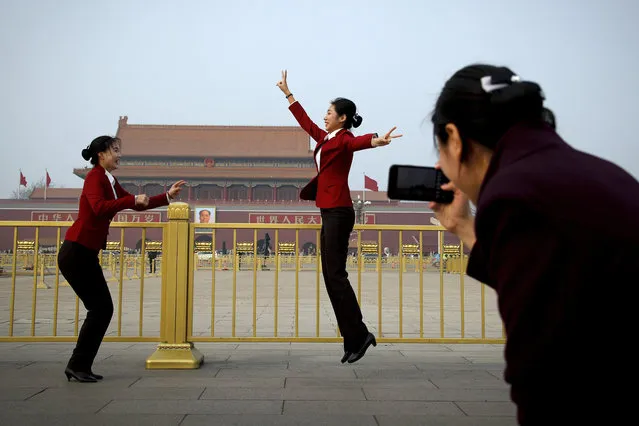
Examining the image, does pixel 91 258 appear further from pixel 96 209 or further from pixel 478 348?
pixel 478 348

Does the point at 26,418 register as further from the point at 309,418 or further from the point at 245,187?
the point at 245,187

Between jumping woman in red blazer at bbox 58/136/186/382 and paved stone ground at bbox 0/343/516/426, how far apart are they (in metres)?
0.15

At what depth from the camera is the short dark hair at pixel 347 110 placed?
304cm

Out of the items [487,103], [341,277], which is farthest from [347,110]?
[487,103]

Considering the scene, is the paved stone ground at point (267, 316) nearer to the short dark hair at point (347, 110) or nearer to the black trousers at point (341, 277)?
the black trousers at point (341, 277)

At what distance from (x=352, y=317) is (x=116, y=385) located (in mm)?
1115

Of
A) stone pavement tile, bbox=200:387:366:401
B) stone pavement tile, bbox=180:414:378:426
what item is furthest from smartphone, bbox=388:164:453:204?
stone pavement tile, bbox=200:387:366:401

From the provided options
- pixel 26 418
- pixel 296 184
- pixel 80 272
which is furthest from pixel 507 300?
pixel 296 184

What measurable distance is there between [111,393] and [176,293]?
758mm

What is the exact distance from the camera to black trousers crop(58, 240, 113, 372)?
268 centimetres

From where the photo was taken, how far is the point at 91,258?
2.77m

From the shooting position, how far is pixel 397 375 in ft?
9.53

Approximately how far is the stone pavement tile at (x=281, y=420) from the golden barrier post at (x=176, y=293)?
102 centimetres


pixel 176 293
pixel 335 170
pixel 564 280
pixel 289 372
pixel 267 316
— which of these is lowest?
pixel 267 316
